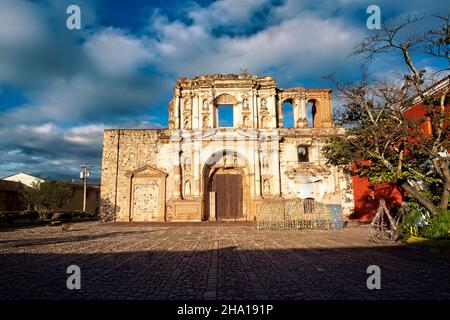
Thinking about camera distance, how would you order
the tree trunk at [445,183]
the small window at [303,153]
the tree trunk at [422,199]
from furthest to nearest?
the small window at [303,153]
the tree trunk at [422,199]
the tree trunk at [445,183]

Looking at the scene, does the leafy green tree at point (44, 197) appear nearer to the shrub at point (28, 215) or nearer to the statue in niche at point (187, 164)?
the shrub at point (28, 215)

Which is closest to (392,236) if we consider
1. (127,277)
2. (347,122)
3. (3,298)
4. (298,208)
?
(347,122)

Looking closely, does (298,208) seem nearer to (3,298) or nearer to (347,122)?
(347,122)

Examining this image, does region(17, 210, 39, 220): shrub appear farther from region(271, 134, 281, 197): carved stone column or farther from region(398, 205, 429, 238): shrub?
region(398, 205, 429, 238): shrub

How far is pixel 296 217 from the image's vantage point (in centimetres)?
1605

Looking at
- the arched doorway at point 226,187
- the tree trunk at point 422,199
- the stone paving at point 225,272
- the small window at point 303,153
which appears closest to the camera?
the stone paving at point 225,272

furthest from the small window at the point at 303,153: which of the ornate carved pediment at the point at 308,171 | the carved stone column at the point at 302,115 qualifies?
the carved stone column at the point at 302,115

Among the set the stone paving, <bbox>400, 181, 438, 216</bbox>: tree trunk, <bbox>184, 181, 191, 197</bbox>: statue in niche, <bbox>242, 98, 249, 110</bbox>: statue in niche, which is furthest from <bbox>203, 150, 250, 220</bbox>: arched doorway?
<bbox>400, 181, 438, 216</bbox>: tree trunk

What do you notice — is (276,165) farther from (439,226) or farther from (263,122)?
(439,226)

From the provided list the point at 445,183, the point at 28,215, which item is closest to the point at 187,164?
the point at 28,215

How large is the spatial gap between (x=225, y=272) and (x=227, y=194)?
1748 cm

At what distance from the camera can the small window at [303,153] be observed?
78.7 feet

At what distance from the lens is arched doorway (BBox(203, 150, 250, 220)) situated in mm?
23031

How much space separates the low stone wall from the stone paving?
6.46m
